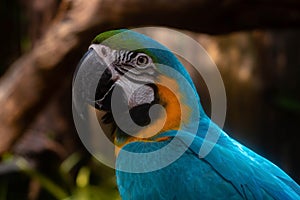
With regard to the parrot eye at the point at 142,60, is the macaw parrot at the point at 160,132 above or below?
below

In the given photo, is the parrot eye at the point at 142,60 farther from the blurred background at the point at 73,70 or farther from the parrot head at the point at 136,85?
the blurred background at the point at 73,70

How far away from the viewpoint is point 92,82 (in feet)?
Result: 4.58

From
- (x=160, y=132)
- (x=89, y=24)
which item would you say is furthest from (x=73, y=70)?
(x=160, y=132)

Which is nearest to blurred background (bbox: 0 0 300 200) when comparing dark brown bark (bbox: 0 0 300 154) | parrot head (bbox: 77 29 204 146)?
dark brown bark (bbox: 0 0 300 154)

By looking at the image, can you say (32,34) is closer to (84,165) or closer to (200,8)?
(84,165)

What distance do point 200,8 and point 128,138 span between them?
1.03 metres

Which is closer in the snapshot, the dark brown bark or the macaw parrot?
the macaw parrot

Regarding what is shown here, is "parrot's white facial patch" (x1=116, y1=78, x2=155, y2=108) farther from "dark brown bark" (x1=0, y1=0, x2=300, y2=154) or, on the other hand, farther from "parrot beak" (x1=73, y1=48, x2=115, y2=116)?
"dark brown bark" (x1=0, y1=0, x2=300, y2=154)

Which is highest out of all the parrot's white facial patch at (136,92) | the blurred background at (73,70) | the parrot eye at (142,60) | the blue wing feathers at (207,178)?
the parrot eye at (142,60)

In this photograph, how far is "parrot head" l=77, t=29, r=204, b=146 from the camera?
1.40 m

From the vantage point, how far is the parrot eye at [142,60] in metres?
1.41

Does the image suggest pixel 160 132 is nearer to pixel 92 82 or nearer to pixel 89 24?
pixel 92 82

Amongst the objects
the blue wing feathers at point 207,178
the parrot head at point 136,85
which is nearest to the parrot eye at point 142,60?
the parrot head at point 136,85

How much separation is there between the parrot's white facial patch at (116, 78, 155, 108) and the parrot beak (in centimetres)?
2
